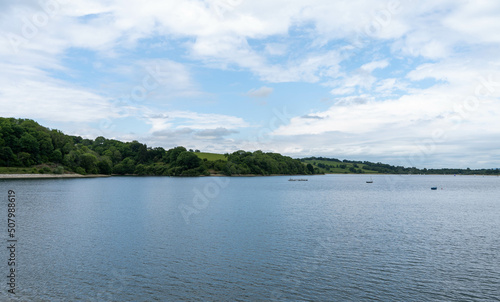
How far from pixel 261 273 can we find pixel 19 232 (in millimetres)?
32628

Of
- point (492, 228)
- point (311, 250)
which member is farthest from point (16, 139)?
point (492, 228)

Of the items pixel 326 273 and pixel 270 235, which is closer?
pixel 326 273

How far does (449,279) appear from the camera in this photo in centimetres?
2559

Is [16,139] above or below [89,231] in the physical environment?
above

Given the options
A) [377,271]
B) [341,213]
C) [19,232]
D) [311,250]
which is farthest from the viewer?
[341,213]

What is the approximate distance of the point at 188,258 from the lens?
30.9m

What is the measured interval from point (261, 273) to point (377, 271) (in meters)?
9.86

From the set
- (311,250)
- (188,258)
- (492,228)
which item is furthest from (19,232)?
(492,228)

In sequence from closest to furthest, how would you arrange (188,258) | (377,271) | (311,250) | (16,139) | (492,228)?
1. (377,271)
2. (188,258)
3. (311,250)
4. (492,228)
5. (16,139)

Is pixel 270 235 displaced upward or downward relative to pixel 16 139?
downward

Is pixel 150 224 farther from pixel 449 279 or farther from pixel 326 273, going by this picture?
pixel 449 279

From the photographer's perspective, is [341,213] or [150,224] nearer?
[150,224]

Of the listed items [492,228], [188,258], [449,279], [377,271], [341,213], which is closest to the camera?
[449,279]

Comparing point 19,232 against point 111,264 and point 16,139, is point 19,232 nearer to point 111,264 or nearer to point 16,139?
point 111,264
